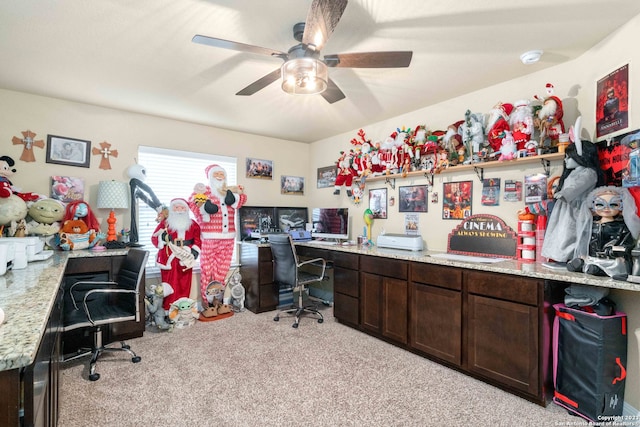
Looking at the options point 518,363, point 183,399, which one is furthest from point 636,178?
point 183,399

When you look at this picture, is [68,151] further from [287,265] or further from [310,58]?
[310,58]

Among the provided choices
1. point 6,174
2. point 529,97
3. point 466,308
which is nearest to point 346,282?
point 466,308

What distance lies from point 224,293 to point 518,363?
3.06 metres

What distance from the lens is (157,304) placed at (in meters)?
3.17

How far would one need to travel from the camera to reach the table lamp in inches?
120

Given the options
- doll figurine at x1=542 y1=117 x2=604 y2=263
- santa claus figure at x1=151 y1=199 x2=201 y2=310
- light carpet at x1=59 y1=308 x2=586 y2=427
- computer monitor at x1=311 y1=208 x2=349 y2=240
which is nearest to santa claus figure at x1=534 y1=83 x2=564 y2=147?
doll figurine at x1=542 y1=117 x2=604 y2=263

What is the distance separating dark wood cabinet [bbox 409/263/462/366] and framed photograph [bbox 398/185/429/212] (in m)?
0.86

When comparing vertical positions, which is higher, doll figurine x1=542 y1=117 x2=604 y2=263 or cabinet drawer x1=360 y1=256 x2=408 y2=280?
doll figurine x1=542 y1=117 x2=604 y2=263

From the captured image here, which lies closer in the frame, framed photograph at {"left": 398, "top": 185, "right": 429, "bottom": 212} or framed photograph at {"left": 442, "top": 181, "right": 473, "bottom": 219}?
framed photograph at {"left": 442, "top": 181, "right": 473, "bottom": 219}

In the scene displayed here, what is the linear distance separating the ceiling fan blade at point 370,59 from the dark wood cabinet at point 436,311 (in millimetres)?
1503

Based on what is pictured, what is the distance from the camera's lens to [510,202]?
259cm

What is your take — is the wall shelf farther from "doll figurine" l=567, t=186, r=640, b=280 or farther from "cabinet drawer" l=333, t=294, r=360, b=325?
"cabinet drawer" l=333, t=294, r=360, b=325

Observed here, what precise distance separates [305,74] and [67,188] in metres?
2.74

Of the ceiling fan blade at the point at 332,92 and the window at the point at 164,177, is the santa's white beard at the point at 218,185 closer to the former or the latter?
the window at the point at 164,177
